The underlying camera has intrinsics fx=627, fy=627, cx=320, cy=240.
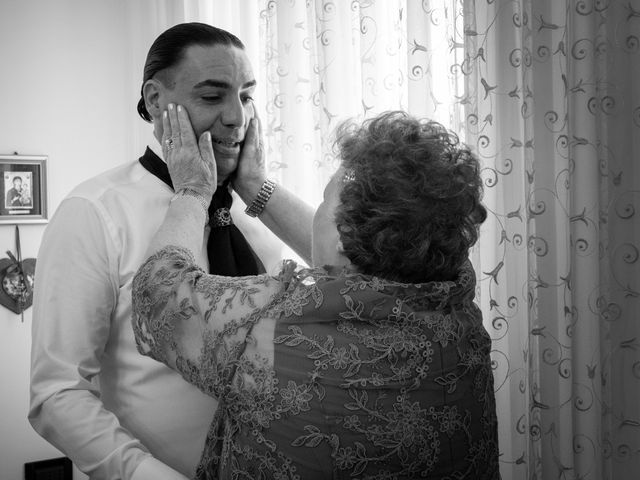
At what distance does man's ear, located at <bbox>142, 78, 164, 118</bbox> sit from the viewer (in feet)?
4.67

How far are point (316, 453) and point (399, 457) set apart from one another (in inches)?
4.8

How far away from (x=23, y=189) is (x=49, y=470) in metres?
1.40

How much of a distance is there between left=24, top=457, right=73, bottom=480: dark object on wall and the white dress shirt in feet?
6.67

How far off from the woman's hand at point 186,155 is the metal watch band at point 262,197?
22cm

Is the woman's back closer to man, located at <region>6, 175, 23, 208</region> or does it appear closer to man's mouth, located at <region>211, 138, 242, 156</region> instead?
man's mouth, located at <region>211, 138, 242, 156</region>

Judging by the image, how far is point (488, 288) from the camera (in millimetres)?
1706

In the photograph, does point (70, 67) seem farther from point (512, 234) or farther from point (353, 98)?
point (512, 234)

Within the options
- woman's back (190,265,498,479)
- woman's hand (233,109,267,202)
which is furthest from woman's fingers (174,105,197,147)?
woman's back (190,265,498,479)

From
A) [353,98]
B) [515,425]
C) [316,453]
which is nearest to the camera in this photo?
[316,453]

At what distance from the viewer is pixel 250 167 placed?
1.55 m

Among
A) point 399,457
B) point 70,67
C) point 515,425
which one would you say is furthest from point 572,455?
point 70,67

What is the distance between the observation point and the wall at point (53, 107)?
309 centimetres

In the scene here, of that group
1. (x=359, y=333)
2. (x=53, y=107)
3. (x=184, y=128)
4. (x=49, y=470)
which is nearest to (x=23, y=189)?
(x=53, y=107)

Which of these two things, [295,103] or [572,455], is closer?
[572,455]
